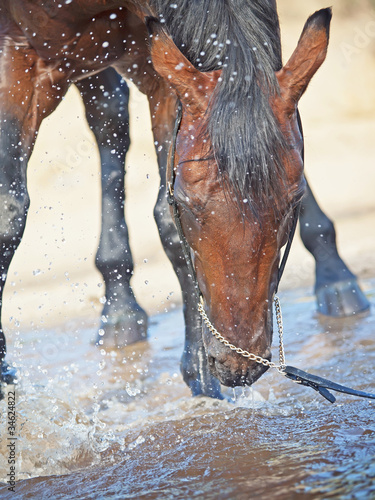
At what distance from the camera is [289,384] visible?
3051mm

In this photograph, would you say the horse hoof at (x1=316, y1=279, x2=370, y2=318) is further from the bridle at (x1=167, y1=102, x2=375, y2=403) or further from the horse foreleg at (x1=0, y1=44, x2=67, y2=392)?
the horse foreleg at (x1=0, y1=44, x2=67, y2=392)

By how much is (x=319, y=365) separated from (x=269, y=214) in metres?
1.42

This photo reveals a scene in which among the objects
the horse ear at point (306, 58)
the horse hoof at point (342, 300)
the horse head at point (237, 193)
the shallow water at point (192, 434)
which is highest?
the horse ear at point (306, 58)

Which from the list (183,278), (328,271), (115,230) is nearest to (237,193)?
(183,278)

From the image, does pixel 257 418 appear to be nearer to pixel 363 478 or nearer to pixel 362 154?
pixel 363 478

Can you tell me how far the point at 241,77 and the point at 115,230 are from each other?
2.35 meters

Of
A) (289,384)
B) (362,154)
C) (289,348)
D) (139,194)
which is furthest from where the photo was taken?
(362,154)

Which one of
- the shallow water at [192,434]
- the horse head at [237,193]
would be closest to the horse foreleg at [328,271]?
the shallow water at [192,434]

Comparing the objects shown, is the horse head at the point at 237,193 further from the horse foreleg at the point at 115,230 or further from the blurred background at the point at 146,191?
the horse foreleg at the point at 115,230

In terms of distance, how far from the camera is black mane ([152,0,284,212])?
2.06 meters

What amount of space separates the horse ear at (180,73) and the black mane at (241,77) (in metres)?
0.07

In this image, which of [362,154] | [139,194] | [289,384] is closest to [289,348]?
[289,384]

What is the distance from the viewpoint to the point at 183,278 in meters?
3.21

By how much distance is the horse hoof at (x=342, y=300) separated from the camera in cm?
430
